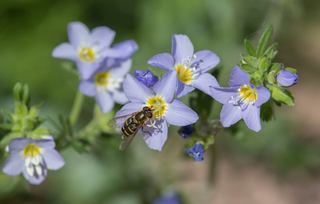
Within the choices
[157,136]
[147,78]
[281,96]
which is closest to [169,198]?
[157,136]

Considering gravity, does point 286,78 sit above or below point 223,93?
above

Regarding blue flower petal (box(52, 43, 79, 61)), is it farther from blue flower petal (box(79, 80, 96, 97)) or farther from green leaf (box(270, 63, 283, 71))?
green leaf (box(270, 63, 283, 71))

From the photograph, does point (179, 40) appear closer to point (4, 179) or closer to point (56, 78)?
point (4, 179)

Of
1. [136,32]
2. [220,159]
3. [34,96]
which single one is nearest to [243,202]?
[220,159]

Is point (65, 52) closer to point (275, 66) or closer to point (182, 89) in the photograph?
point (182, 89)

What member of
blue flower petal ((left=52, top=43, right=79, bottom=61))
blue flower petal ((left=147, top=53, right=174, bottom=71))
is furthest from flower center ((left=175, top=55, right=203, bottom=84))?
blue flower petal ((left=52, top=43, right=79, bottom=61))
